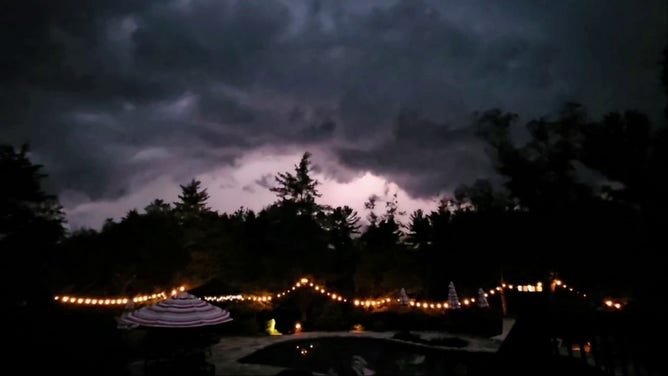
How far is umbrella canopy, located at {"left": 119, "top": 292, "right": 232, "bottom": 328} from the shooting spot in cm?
855

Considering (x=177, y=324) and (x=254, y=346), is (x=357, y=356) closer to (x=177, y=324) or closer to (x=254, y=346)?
(x=254, y=346)

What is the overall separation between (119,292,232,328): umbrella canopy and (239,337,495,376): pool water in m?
3.83

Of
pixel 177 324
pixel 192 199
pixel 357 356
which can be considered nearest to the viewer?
pixel 177 324

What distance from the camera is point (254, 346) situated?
1485 centimetres

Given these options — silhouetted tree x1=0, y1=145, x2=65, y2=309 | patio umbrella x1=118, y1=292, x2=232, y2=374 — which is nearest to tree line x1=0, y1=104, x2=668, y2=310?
silhouetted tree x1=0, y1=145, x2=65, y2=309

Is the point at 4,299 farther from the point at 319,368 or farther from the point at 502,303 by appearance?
the point at 502,303

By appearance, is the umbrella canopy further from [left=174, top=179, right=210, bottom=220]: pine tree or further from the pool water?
[left=174, top=179, right=210, bottom=220]: pine tree

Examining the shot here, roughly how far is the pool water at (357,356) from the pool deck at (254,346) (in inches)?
19.8

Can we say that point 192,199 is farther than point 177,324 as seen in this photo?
Yes

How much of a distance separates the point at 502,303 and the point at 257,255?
15064mm

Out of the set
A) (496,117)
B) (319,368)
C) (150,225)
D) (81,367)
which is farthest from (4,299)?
(496,117)

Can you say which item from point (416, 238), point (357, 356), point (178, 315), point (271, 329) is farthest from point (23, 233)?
point (416, 238)

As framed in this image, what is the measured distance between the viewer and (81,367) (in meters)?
7.80

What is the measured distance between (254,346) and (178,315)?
695 cm
